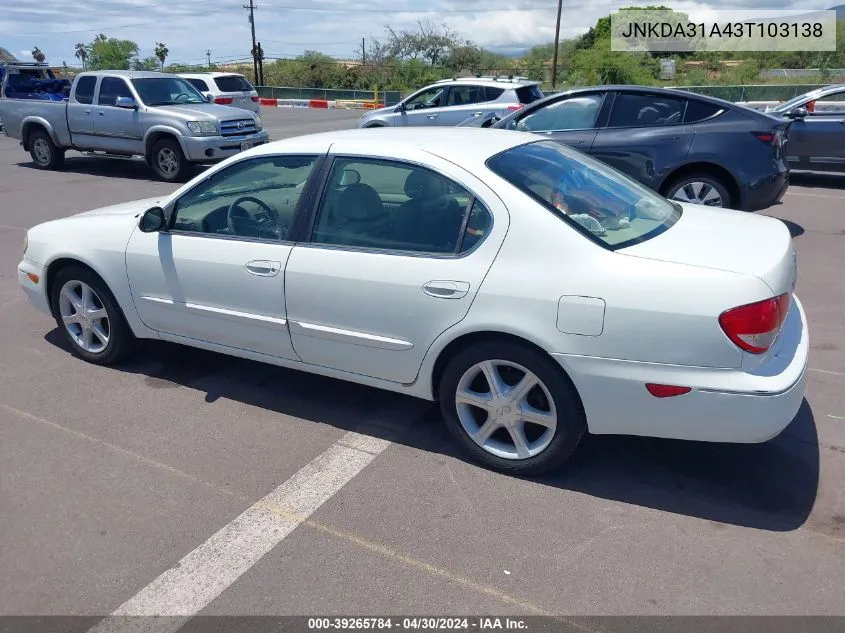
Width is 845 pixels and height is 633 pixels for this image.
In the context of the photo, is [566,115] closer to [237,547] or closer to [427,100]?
[237,547]

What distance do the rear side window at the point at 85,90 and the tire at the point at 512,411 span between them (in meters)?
12.7

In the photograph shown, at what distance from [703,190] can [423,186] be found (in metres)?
5.26

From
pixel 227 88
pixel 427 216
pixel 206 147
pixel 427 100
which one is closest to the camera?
pixel 427 216

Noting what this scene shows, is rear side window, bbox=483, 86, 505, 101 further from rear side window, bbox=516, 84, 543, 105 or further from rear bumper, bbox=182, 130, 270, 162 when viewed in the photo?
rear bumper, bbox=182, 130, 270, 162

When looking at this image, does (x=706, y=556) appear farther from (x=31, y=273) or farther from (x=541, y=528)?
(x=31, y=273)

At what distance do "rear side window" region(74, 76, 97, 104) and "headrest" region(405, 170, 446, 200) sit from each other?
12.1m

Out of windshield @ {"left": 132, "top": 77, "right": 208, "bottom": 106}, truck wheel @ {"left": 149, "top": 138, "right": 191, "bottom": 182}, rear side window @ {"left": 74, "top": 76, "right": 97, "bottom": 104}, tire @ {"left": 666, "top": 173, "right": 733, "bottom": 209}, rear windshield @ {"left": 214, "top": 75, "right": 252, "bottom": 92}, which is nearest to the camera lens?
tire @ {"left": 666, "top": 173, "right": 733, "bottom": 209}

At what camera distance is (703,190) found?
317 inches

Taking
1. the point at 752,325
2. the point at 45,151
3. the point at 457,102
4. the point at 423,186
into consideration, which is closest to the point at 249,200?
the point at 423,186

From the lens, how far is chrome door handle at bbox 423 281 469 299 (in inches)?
138

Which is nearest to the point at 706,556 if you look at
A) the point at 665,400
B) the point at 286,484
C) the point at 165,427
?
the point at 665,400

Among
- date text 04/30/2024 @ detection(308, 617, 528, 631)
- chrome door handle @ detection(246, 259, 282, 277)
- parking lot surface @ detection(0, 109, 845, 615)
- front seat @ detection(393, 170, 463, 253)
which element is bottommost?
date text 04/30/2024 @ detection(308, 617, 528, 631)

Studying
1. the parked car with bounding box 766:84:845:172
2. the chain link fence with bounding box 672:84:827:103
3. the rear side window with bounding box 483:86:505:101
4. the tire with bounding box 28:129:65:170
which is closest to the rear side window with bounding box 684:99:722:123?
the parked car with bounding box 766:84:845:172

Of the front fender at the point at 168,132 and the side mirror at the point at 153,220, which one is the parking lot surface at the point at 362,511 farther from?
the front fender at the point at 168,132
